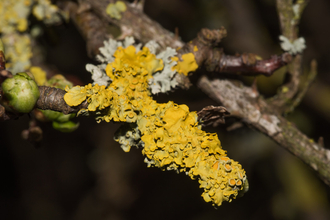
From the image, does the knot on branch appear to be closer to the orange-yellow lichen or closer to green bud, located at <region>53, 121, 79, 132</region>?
the orange-yellow lichen

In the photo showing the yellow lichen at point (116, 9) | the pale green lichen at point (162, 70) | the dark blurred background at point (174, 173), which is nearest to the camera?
the pale green lichen at point (162, 70)

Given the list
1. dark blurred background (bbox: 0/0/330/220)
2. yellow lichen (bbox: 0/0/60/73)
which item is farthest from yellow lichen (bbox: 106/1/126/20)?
dark blurred background (bbox: 0/0/330/220)

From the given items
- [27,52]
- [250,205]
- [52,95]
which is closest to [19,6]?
[27,52]

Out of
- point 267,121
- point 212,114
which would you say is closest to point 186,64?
point 212,114

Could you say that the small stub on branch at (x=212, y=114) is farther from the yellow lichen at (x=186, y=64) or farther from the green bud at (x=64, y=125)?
the green bud at (x=64, y=125)

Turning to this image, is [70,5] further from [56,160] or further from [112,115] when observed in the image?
[56,160]

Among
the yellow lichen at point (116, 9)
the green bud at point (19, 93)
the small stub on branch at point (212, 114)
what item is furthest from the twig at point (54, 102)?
the yellow lichen at point (116, 9)

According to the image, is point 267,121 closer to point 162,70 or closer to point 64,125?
point 162,70
